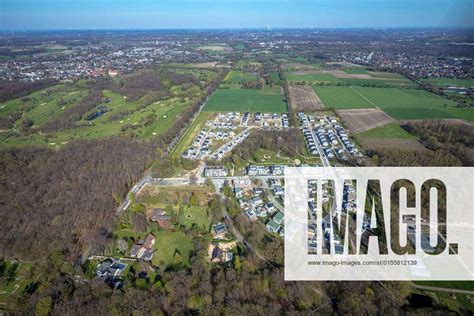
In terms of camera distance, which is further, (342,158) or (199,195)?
(342,158)

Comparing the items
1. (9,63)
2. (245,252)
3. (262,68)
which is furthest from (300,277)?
(9,63)

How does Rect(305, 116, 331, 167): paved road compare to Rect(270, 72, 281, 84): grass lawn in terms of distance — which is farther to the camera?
Rect(270, 72, 281, 84): grass lawn

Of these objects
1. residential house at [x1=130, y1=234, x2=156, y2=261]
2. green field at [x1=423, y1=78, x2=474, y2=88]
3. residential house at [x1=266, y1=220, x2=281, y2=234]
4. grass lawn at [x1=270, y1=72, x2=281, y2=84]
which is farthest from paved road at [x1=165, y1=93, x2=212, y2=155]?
green field at [x1=423, y1=78, x2=474, y2=88]

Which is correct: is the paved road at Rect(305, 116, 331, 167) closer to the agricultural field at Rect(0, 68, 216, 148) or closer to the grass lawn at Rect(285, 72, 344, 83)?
the agricultural field at Rect(0, 68, 216, 148)

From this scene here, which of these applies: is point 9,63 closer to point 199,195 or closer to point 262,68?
point 262,68

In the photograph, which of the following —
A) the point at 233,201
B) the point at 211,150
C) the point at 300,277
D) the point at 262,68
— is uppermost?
the point at 262,68

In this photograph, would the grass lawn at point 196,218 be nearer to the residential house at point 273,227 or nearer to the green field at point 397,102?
the residential house at point 273,227

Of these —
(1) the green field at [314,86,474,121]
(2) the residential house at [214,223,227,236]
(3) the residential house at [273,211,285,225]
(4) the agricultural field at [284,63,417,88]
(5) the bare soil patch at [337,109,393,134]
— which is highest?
(4) the agricultural field at [284,63,417,88]
